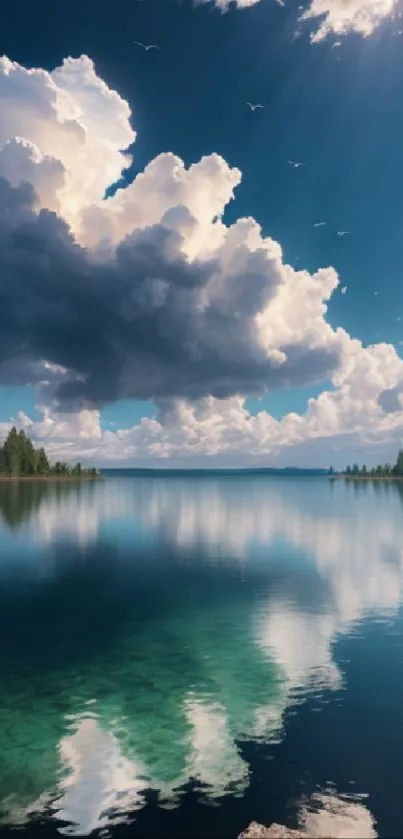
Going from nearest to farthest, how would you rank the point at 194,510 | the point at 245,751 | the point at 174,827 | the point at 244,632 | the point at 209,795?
the point at 174,827, the point at 209,795, the point at 245,751, the point at 244,632, the point at 194,510

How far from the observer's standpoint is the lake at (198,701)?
2323 cm

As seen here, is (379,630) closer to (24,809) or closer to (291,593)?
(291,593)

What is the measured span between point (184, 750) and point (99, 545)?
7970cm

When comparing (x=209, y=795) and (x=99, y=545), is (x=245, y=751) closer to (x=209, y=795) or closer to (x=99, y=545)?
(x=209, y=795)

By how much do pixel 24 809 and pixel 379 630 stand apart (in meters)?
34.8

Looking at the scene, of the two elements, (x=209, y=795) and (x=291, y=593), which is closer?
(x=209, y=795)

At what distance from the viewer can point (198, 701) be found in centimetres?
3388

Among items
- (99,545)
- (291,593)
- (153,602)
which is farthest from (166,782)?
(99,545)

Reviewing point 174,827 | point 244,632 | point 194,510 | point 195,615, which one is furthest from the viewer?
point 194,510

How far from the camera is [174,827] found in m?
21.9

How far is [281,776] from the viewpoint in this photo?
83.1 ft

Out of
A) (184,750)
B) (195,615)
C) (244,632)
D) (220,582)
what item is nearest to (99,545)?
(220,582)

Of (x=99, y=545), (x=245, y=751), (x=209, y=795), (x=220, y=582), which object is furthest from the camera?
(x=99, y=545)

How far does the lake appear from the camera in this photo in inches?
915
